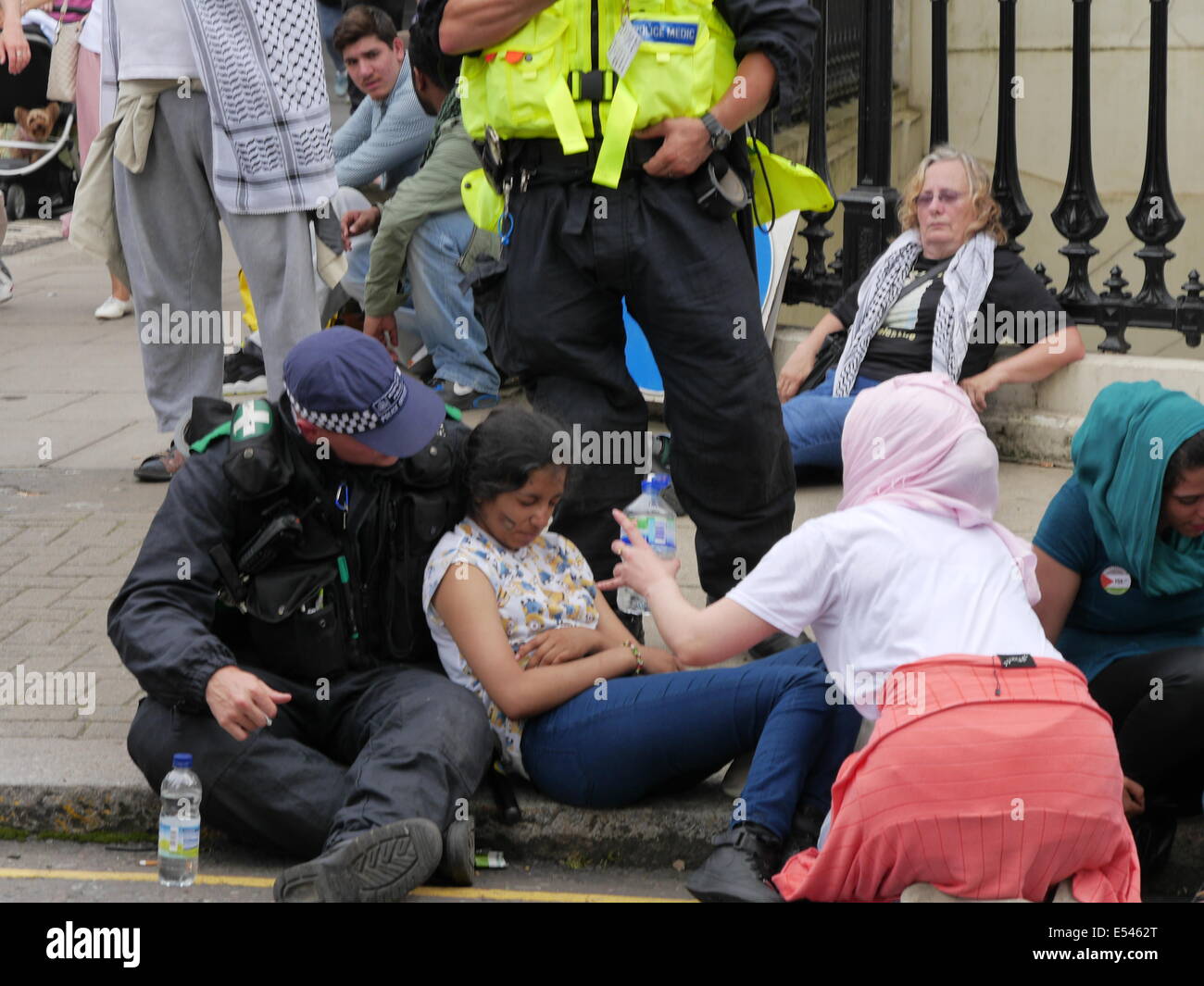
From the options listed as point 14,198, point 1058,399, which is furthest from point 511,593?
point 14,198

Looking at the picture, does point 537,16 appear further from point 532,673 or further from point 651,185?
point 532,673

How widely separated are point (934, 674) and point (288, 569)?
1429 millimetres

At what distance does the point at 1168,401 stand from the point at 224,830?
2165 millimetres

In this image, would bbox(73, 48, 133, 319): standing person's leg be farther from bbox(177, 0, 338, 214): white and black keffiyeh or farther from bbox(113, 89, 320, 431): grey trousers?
bbox(177, 0, 338, 214): white and black keffiyeh

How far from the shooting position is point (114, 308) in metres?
9.04

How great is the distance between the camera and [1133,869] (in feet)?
10.7

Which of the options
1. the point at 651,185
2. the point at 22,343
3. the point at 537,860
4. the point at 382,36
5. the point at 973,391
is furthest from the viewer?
the point at 22,343

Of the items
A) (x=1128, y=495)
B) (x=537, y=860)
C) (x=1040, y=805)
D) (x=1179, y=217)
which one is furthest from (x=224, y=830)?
(x=1179, y=217)

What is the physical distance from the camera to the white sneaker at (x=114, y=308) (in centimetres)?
901
